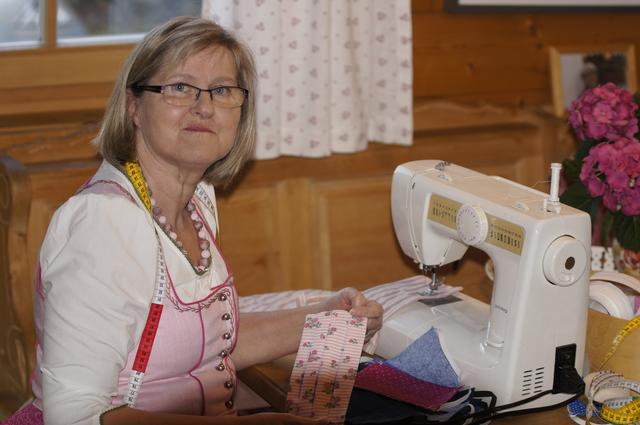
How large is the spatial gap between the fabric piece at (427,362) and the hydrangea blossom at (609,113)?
66 cm

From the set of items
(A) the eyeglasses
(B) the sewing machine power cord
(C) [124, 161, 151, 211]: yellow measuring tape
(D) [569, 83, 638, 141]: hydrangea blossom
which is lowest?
(B) the sewing machine power cord

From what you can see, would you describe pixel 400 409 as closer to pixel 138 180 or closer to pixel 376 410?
pixel 376 410

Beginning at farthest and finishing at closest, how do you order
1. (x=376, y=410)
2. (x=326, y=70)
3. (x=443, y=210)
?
1. (x=326, y=70)
2. (x=443, y=210)
3. (x=376, y=410)

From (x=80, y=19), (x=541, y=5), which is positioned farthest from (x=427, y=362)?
(x=541, y=5)

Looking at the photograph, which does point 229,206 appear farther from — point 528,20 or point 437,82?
point 528,20

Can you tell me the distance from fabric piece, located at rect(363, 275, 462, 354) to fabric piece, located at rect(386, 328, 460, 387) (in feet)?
0.47

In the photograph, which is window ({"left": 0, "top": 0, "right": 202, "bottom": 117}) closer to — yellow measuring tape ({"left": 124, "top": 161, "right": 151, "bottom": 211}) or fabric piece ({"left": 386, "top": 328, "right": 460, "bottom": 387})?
yellow measuring tape ({"left": 124, "top": 161, "right": 151, "bottom": 211})

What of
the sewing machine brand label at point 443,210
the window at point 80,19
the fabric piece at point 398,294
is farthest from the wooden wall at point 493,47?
the sewing machine brand label at point 443,210

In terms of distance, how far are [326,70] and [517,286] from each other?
4.04 ft

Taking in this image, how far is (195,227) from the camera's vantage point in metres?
1.88

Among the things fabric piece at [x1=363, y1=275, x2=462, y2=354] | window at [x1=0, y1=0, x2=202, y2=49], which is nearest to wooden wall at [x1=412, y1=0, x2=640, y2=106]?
window at [x1=0, y1=0, x2=202, y2=49]

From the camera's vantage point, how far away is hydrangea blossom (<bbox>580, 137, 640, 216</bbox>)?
2004 millimetres

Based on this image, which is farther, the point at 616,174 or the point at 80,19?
the point at 80,19

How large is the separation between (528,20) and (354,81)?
776 mm
